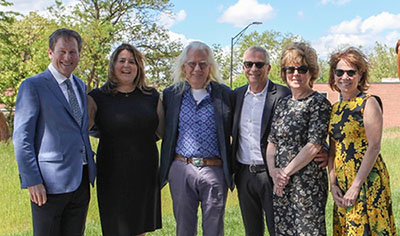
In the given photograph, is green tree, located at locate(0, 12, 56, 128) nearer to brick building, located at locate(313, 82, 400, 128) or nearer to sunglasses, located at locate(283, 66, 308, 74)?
sunglasses, located at locate(283, 66, 308, 74)

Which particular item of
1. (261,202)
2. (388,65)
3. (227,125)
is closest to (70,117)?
(227,125)

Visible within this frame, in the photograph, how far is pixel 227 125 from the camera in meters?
4.00

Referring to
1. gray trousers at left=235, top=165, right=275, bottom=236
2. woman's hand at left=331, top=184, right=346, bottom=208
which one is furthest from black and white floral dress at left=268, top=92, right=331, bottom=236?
gray trousers at left=235, top=165, right=275, bottom=236

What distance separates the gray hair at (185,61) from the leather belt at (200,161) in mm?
Result: 666

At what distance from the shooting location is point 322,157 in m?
3.48

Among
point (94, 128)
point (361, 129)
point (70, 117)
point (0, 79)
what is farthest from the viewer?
point (0, 79)

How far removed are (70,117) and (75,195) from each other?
2.09ft

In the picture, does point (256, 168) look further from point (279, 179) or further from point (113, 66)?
point (113, 66)

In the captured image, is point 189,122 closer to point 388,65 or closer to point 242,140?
point 242,140

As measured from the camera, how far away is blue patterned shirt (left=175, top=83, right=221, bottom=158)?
387 centimetres

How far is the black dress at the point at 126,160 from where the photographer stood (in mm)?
3932

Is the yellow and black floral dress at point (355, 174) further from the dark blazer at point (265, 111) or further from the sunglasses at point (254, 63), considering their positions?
the sunglasses at point (254, 63)

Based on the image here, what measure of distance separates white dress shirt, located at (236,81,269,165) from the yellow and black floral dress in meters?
0.75

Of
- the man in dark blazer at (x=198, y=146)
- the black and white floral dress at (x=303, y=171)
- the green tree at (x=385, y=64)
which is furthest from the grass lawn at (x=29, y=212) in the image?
the green tree at (x=385, y=64)
